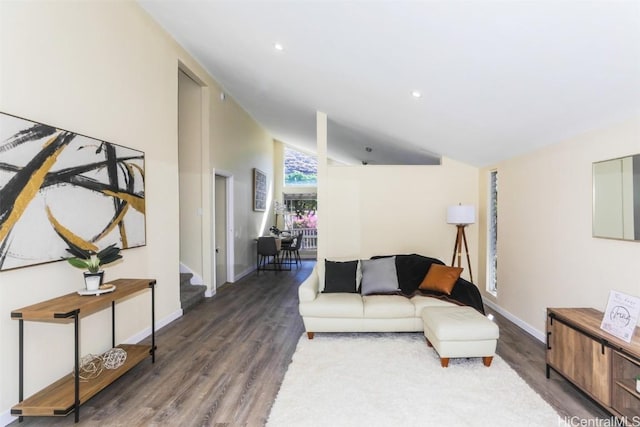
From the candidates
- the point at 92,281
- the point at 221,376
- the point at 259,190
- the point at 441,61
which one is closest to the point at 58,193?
the point at 92,281

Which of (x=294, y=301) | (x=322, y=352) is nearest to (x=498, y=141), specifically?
(x=322, y=352)

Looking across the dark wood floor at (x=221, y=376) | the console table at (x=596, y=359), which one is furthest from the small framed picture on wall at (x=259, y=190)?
the console table at (x=596, y=359)

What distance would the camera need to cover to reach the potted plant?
8.21 feet

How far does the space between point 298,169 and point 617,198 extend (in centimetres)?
874

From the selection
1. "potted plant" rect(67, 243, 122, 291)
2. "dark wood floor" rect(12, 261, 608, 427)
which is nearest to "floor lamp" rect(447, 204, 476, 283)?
"dark wood floor" rect(12, 261, 608, 427)

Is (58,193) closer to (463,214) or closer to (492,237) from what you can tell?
(463,214)

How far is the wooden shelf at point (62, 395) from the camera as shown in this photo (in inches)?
83.7

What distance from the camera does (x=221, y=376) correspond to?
112 inches

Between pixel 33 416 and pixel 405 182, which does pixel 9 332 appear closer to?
pixel 33 416

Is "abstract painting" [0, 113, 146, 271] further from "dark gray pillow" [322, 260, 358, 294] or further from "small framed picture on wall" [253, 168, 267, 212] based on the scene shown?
"small framed picture on wall" [253, 168, 267, 212]

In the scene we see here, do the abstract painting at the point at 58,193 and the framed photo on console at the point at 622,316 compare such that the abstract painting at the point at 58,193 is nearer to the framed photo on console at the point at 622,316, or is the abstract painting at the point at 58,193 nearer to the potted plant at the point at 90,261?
the potted plant at the point at 90,261

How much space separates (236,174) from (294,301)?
3041 mm

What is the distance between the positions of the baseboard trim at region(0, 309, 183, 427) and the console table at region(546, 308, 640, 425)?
152 inches

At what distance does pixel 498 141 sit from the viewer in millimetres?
3936
